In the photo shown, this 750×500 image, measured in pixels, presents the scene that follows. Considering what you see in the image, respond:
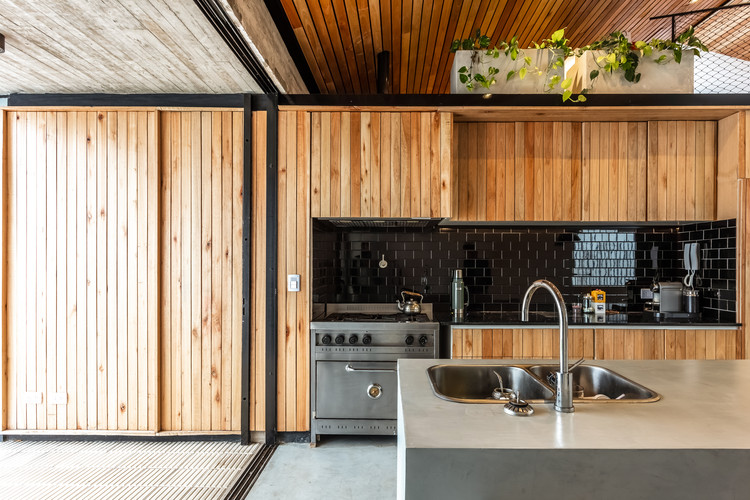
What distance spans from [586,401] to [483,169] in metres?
2.43

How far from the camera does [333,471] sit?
2.90 meters

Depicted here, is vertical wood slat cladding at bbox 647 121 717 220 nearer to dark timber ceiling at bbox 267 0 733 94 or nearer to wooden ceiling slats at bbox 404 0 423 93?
dark timber ceiling at bbox 267 0 733 94

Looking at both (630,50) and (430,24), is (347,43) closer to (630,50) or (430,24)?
(430,24)

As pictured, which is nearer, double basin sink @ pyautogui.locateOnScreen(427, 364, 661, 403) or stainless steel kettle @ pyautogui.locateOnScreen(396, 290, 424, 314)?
double basin sink @ pyautogui.locateOnScreen(427, 364, 661, 403)

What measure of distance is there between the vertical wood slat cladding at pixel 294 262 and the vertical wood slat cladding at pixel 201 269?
1.10 ft

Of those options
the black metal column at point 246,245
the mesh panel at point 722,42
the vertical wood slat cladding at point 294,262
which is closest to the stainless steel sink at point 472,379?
the vertical wood slat cladding at point 294,262

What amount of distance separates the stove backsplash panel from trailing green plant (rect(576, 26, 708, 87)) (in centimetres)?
138

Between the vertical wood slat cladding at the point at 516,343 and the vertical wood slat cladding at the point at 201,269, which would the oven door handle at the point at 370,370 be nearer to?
the vertical wood slat cladding at the point at 516,343

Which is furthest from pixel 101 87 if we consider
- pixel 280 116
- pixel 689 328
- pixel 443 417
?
pixel 689 328

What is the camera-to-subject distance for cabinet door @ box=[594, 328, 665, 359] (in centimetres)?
329

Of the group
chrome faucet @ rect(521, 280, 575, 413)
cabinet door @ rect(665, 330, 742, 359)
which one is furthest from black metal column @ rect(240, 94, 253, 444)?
cabinet door @ rect(665, 330, 742, 359)

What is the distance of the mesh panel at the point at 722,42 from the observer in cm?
365

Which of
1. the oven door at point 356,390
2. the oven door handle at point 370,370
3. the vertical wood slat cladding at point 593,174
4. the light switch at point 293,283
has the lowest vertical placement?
the oven door at point 356,390

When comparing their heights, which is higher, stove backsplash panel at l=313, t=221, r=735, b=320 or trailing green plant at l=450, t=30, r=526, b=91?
trailing green plant at l=450, t=30, r=526, b=91
